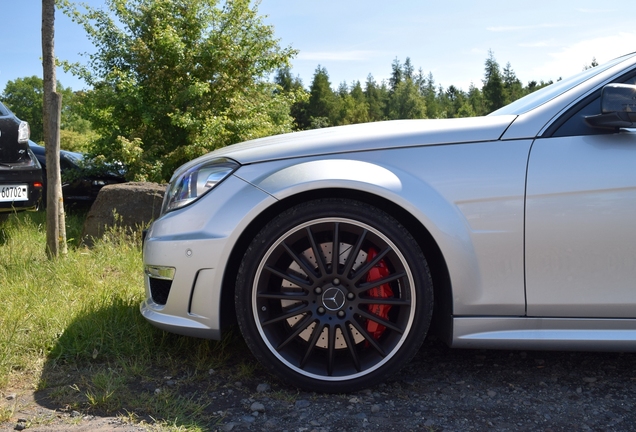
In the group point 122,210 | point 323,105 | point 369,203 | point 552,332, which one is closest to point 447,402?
point 552,332

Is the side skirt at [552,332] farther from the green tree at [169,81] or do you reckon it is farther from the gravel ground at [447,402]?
the green tree at [169,81]

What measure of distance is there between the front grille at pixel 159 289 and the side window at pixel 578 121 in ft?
5.82

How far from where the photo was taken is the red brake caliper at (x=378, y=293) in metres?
2.55

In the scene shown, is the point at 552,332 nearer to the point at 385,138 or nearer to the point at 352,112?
the point at 385,138

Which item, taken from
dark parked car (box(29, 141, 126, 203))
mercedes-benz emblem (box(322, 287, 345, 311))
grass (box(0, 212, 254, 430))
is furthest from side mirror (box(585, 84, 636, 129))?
dark parked car (box(29, 141, 126, 203))

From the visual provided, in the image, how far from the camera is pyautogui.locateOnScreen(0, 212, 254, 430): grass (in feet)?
8.03

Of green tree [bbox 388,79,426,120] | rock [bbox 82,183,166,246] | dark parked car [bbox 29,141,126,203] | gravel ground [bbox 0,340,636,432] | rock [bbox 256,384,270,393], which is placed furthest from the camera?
green tree [bbox 388,79,426,120]

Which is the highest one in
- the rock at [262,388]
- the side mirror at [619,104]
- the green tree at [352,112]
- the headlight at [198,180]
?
the green tree at [352,112]

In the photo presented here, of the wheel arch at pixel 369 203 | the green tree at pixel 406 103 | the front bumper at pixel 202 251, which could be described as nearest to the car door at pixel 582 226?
the wheel arch at pixel 369 203

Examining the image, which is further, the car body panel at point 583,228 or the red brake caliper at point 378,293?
the red brake caliper at point 378,293

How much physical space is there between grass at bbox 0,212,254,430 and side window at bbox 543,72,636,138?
5.69 feet

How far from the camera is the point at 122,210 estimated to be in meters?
5.66

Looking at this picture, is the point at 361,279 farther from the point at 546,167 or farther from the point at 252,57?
the point at 252,57

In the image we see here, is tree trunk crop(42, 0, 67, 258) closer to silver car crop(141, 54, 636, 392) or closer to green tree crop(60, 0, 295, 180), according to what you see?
silver car crop(141, 54, 636, 392)
